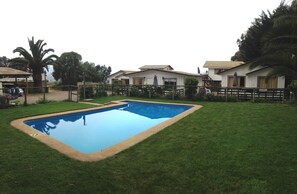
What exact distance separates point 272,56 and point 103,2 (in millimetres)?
9206

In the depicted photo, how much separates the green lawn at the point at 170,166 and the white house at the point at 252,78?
1513cm

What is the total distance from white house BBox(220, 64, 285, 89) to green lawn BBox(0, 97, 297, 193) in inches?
596

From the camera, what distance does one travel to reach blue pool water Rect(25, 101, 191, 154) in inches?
364

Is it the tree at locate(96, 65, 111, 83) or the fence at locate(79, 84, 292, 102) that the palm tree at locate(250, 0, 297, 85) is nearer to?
the fence at locate(79, 84, 292, 102)

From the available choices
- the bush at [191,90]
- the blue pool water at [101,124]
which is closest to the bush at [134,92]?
the bush at [191,90]

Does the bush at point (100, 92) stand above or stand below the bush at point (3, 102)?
above

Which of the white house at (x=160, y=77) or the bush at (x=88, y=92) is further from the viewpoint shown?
the white house at (x=160, y=77)

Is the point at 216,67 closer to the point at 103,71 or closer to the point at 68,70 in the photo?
the point at 103,71

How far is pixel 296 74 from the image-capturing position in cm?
1305

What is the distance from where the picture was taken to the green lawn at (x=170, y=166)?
411 cm

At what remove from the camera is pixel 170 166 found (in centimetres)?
505

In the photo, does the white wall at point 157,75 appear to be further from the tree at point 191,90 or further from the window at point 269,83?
the window at point 269,83

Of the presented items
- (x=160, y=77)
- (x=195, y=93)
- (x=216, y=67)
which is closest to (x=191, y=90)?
(x=195, y=93)

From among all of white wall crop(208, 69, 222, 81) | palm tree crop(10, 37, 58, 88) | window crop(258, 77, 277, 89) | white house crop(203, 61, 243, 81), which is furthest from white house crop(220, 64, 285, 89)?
palm tree crop(10, 37, 58, 88)
